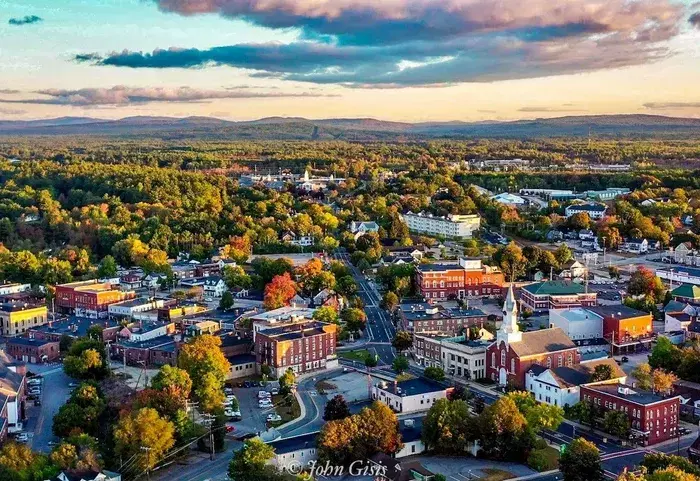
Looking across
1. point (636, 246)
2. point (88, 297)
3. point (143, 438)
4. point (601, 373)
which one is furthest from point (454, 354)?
point (636, 246)

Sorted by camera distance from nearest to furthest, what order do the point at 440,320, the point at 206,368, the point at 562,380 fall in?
the point at 562,380 < the point at 206,368 < the point at 440,320

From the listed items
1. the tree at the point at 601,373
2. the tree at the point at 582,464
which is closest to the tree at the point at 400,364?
the tree at the point at 601,373

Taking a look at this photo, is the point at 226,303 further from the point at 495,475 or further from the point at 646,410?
the point at 646,410

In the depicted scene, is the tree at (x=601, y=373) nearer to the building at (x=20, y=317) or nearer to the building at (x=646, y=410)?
the building at (x=646, y=410)

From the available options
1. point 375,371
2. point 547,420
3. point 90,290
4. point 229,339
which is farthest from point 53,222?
point 547,420

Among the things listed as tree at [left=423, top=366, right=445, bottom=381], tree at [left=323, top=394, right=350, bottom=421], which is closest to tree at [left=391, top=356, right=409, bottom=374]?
tree at [left=423, top=366, right=445, bottom=381]

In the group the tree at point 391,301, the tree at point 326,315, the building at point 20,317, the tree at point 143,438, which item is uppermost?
the tree at point 143,438
